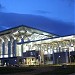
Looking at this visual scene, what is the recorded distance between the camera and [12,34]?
130375mm

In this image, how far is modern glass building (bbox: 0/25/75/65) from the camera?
10840cm

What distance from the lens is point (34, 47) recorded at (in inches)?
5123

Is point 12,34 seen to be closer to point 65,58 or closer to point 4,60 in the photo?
point 4,60

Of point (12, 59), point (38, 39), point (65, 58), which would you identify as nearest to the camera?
point (65, 58)

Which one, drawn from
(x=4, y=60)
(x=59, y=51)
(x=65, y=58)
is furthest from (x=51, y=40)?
(x=4, y=60)

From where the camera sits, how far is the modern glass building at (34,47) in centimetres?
10840

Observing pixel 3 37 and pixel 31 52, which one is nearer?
pixel 31 52

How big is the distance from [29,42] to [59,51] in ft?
66.5

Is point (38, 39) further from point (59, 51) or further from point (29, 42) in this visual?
point (59, 51)

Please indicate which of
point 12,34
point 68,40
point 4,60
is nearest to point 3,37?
point 12,34

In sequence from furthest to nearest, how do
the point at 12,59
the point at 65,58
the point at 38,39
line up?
the point at 38,39 < the point at 12,59 < the point at 65,58

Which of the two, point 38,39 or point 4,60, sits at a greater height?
point 38,39

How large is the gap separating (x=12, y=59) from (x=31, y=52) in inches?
431

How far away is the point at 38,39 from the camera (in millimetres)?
130000
